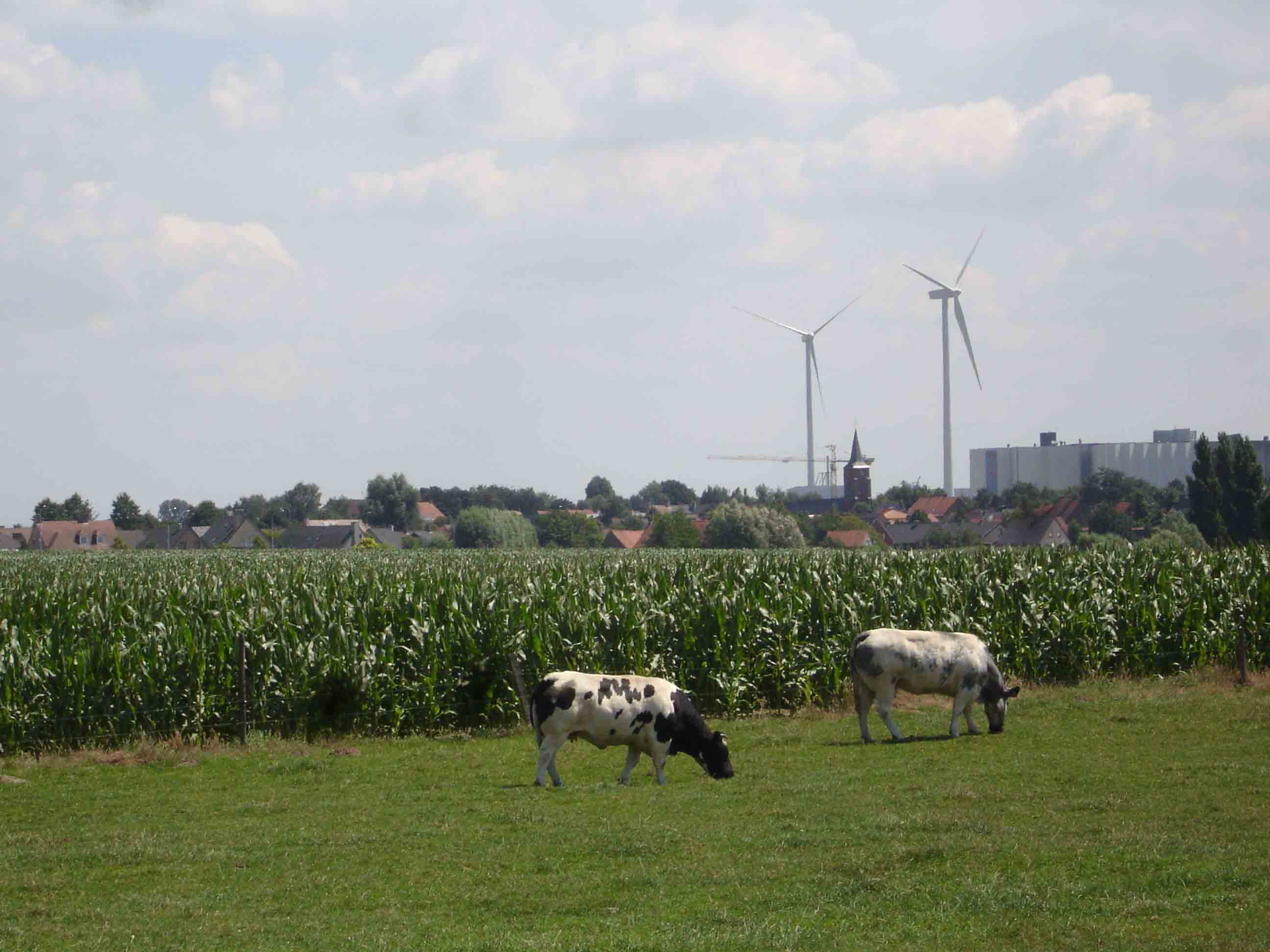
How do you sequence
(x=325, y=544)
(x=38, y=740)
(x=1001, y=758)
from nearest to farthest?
1. (x=1001, y=758)
2. (x=38, y=740)
3. (x=325, y=544)

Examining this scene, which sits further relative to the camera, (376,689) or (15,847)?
(376,689)

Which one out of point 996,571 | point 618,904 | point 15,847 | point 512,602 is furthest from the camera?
point 996,571

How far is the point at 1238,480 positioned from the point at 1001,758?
98251 mm

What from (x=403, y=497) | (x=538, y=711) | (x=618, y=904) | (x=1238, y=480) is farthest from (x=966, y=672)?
(x=403, y=497)

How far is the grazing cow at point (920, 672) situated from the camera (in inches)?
742

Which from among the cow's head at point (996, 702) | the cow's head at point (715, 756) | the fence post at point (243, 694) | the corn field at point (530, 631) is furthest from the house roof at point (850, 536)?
the cow's head at point (715, 756)

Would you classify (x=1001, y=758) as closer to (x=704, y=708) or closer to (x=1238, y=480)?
(x=704, y=708)

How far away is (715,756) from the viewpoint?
15648mm

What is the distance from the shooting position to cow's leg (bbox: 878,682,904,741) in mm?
18797

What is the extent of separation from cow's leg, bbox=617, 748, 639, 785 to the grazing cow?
4422mm

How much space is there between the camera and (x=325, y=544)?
5920 inches

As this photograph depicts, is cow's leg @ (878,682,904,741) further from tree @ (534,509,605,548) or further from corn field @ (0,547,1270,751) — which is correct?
tree @ (534,509,605,548)

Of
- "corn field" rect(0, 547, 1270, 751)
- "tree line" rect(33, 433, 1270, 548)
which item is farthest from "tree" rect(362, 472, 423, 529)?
"corn field" rect(0, 547, 1270, 751)

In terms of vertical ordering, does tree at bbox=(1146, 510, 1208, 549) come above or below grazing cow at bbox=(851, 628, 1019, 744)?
above
